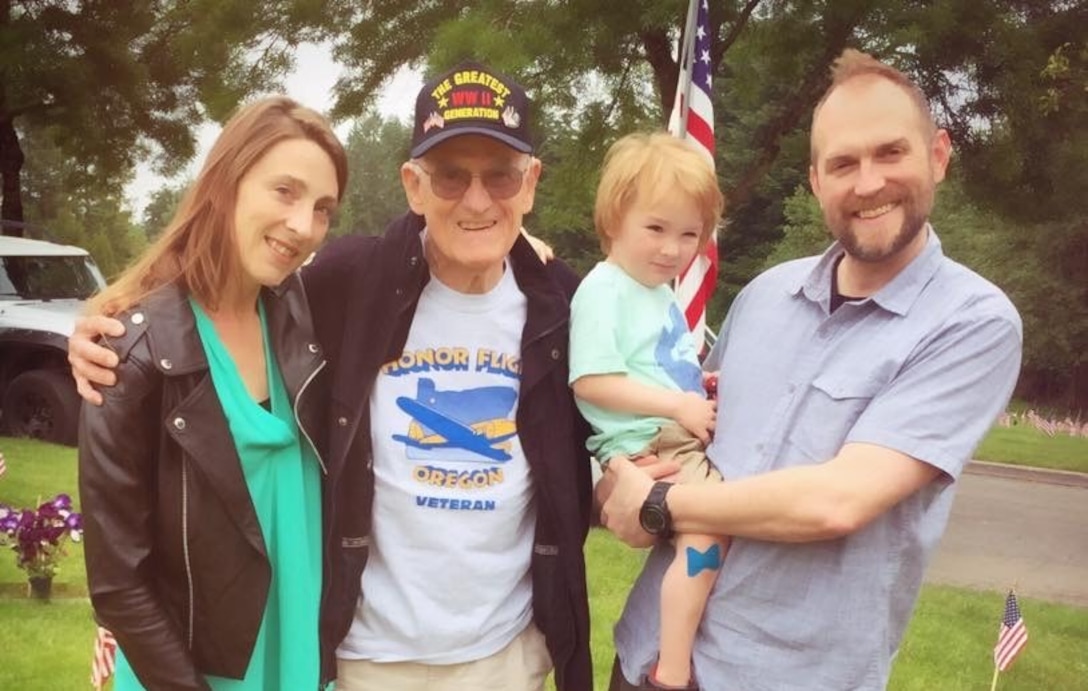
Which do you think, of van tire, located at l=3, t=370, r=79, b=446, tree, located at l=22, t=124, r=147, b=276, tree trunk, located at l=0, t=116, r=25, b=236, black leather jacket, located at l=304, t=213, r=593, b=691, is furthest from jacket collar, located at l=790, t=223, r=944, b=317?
tree, located at l=22, t=124, r=147, b=276

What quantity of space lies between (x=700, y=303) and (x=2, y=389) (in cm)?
855

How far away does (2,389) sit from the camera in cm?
1171

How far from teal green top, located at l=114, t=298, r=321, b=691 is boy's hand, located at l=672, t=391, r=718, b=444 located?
87 cm

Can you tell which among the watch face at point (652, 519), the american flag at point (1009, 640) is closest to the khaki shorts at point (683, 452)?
the watch face at point (652, 519)

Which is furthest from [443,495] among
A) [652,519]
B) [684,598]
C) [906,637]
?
[906,637]

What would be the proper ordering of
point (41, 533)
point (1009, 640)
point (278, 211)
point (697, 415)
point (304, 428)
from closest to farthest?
A: point (278, 211) → point (304, 428) → point (697, 415) → point (1009, 640) → point (41, 533)

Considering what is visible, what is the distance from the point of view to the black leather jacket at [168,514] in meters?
2.07

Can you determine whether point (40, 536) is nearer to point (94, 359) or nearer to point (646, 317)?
point (94, 359)

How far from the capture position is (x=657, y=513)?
7.49 feet

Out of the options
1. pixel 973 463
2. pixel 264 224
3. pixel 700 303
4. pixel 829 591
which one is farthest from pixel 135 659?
pixel 973 463

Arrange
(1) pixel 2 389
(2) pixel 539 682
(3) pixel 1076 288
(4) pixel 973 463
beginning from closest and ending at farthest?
(2) pixel 539 682 < (1) pixel 2 389 < (4) pixel 973 463 < (3) pixel 1076 288

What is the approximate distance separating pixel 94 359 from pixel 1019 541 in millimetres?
10351

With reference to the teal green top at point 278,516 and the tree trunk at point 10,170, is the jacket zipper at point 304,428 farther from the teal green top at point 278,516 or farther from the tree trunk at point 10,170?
the tree trunk at point 10,170

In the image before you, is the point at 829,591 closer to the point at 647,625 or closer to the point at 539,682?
the point at 647,625
